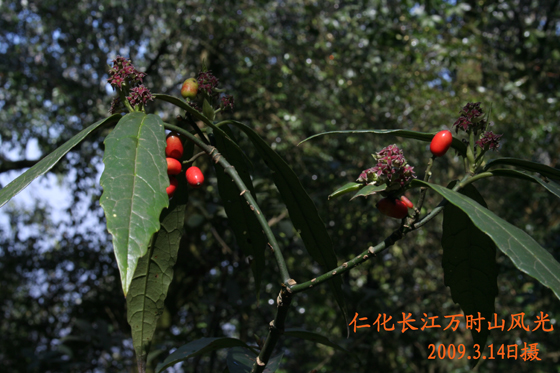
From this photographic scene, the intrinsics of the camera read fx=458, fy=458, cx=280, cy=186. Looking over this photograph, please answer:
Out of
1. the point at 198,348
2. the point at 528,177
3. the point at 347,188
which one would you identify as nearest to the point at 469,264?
the point at 528,177

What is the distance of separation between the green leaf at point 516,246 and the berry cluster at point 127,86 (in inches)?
20.3

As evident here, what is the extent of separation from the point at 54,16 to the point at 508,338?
4.95 m

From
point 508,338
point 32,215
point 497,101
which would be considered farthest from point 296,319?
point 32,215

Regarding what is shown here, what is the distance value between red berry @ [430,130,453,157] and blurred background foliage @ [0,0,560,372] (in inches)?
83.6

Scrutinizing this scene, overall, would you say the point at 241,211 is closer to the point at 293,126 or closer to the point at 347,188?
the point at 347,188

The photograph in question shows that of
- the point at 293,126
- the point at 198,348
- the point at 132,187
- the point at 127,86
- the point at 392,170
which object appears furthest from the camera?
the point at 293,126

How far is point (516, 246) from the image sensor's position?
60cm

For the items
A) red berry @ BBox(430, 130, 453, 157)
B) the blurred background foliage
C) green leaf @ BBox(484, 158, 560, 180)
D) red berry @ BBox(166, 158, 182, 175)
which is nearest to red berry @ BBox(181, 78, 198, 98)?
red berry @ BBox(166, 158, 182, 175)

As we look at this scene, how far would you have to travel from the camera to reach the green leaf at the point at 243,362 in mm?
905

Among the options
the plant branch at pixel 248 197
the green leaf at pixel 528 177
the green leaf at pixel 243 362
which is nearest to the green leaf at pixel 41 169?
the plant branch at pixel 248 197

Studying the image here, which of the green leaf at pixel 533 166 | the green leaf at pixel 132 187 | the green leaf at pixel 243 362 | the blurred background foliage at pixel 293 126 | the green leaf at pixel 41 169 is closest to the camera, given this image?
the green leaf at pixel 132 187

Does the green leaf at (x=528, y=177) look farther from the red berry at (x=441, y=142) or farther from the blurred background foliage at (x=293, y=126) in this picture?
the blurred background foliage at (x=293, y=126)

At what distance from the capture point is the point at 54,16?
13.7ft

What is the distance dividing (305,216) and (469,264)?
326mm
